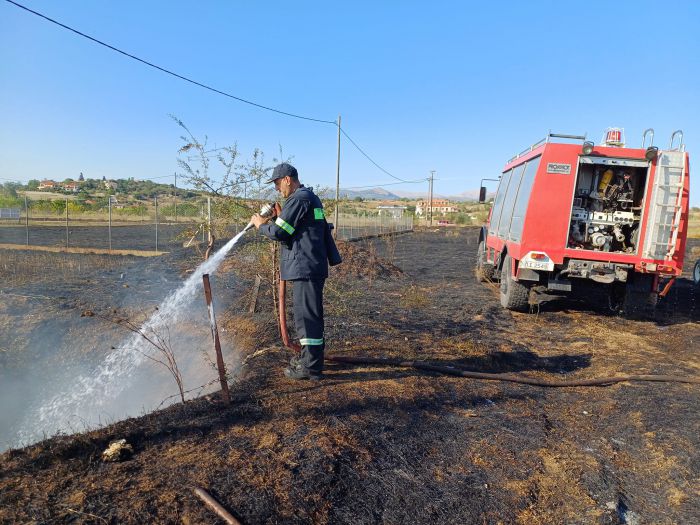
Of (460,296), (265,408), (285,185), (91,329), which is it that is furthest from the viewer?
(460,296)

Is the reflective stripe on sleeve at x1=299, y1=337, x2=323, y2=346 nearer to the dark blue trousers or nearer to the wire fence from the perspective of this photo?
the dark blue trousers

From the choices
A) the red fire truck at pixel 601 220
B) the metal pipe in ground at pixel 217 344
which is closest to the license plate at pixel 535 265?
the red fire truck at pixel 601 220

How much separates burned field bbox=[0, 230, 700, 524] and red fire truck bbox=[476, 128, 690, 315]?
6.60ft

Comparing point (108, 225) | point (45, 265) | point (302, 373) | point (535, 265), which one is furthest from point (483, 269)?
point (108, 225)

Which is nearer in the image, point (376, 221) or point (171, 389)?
point (171, 389)

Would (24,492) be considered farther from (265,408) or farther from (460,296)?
(460,296)

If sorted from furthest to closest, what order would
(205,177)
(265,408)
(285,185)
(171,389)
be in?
(171,389) → (205,177) → (285,185) → (265,408)

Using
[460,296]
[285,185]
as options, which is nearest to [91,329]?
[285,185]

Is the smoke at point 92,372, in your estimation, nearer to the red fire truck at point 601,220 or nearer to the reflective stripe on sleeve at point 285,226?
the reflective stripe on sleeve at point 285,226

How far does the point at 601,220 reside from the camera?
7.91 m

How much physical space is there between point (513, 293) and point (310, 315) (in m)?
5.13

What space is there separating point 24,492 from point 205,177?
3.66 m

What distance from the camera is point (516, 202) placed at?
8531mm

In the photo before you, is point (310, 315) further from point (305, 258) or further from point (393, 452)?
point (393, 452)
